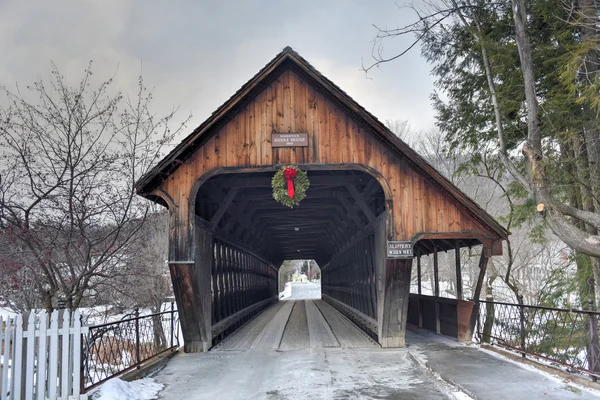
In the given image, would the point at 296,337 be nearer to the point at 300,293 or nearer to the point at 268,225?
the point at 268,225

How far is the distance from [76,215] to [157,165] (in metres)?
1.72

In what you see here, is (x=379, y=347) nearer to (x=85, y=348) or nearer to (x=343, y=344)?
(x=343, y=344)

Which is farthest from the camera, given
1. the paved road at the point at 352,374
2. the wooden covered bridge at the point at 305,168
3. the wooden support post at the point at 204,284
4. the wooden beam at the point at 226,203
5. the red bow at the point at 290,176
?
the wooden beam at the point at 226,203

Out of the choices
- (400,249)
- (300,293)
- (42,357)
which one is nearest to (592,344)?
(400,249)

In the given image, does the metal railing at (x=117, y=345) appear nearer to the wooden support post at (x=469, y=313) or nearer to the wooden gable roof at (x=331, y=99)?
the wooden gable roof at (x=331, y=99)

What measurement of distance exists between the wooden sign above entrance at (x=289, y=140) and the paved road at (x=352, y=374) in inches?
156

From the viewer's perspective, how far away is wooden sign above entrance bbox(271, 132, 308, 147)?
890cm

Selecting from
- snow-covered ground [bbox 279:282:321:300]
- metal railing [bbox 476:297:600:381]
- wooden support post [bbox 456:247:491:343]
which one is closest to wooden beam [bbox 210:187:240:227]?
wooden support post [bbox 456:247:491:343]

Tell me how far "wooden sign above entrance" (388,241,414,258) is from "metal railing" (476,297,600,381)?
1814mm

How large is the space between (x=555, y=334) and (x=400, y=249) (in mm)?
3352

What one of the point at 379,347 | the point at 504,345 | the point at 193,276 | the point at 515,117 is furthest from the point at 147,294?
the point at 515,117

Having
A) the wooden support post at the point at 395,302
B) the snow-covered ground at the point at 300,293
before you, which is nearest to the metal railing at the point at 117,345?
the wooden support post at the point at 395,302

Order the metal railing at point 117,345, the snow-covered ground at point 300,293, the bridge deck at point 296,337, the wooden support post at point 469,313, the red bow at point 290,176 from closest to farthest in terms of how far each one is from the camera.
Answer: the metal railing at point 117,345, the red bow at point 290,176, the wooden support post at point 469,313, the bridge deck at point 296,337, the snow-covered ground at point 300,293

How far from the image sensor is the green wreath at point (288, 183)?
8.67 meters
